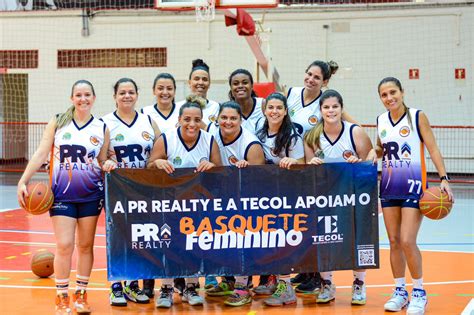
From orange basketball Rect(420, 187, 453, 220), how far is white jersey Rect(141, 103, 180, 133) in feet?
7.68

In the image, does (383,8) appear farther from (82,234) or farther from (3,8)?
(82,234)

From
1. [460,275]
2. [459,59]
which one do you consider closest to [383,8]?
[459,59]

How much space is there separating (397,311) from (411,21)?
1342cm

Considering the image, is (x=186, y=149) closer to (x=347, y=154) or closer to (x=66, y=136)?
(x=66, y=136)

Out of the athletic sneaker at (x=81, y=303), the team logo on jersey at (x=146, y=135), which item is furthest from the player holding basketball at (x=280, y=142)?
the athletic sneaker at (x=81, y=303)

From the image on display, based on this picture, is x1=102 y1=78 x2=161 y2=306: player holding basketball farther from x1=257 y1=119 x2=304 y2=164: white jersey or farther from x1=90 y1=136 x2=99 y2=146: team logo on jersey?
x1=257 y1=119 x2=304 y2=164: white jersey

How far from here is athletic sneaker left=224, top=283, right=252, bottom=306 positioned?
6332 millimetres

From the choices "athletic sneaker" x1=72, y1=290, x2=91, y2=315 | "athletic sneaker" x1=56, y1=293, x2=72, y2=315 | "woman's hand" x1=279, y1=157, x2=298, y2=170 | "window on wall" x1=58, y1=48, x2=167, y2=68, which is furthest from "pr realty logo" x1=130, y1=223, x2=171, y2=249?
"window on wall" x1=58, y1=48, x2=167, y2=68

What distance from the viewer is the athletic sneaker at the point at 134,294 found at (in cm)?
648

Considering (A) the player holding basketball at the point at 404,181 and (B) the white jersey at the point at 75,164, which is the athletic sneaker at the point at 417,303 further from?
(B) the white jersey at the point at 75,164

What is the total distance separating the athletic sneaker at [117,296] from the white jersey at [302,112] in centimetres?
215

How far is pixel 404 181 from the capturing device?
6.08 metres

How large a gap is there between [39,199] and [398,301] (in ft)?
10.2

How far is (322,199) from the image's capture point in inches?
253
